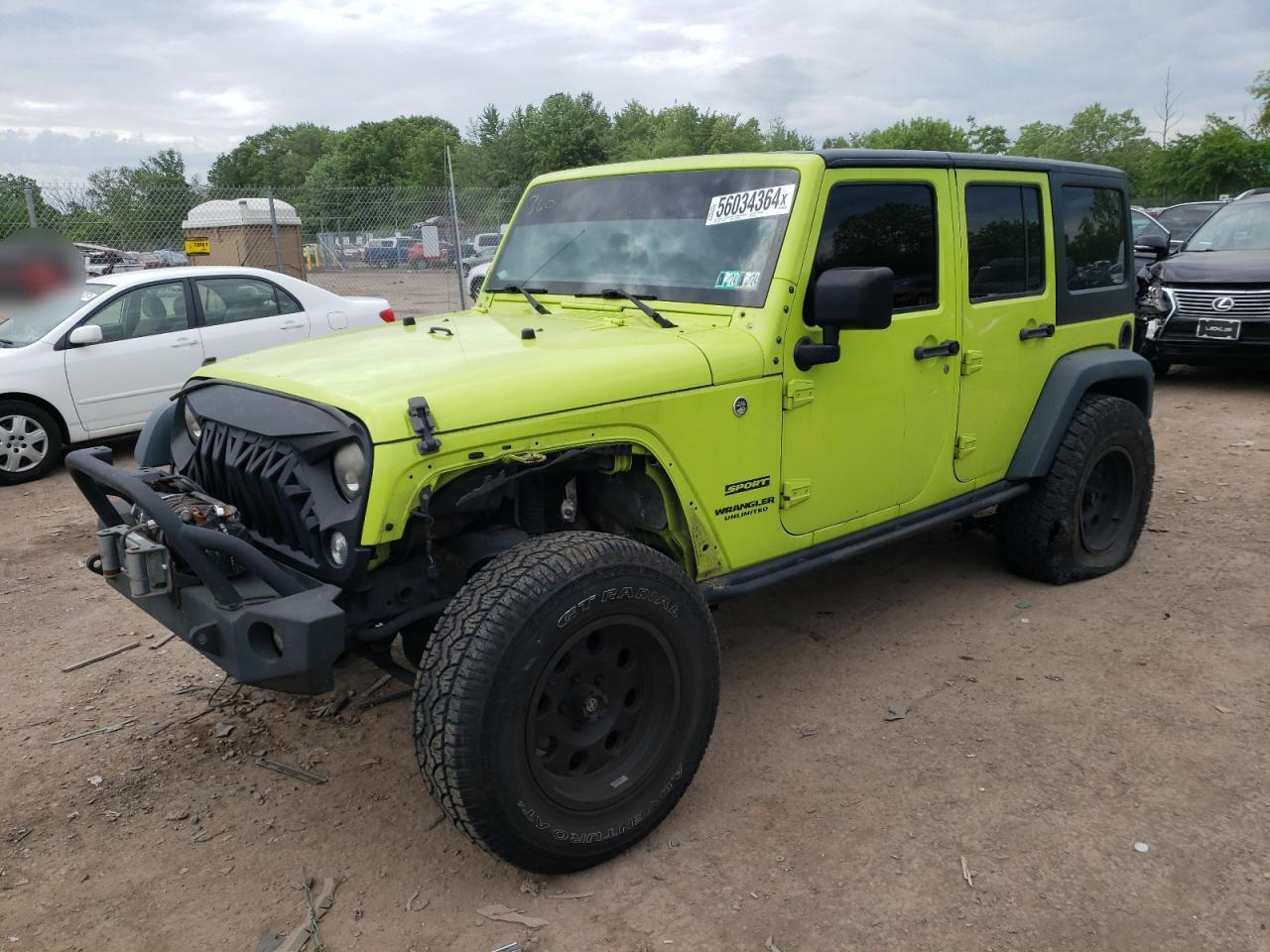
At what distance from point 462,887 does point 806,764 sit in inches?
48.7

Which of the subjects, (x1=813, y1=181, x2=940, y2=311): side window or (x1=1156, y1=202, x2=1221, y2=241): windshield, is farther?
(x1=1156, y1=202, x2=1221, y2=241): windshield

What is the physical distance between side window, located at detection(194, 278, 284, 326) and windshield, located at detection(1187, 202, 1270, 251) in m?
9.21

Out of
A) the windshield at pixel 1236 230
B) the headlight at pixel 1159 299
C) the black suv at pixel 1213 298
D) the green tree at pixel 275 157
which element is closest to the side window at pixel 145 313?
the black suv at pixel 1213 298

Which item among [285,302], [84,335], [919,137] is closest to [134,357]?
[84,335]

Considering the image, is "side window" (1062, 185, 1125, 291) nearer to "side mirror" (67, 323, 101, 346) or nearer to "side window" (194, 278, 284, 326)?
"side window" (194, 278, 284, 326)

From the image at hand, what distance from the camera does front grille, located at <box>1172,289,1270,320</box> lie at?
8.59m

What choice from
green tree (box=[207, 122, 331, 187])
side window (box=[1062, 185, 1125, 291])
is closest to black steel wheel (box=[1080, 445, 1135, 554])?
side window (box=[1062, 185, 1125, 291])

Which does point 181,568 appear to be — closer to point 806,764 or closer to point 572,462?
point 572,462

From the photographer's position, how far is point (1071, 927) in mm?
2492

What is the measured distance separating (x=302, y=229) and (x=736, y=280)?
13.1 meters

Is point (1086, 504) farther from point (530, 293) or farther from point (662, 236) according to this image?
point (530, 293)

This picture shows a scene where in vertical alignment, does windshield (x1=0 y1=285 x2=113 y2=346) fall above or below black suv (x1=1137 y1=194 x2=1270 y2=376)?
above

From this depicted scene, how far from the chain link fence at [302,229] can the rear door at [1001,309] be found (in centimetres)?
746

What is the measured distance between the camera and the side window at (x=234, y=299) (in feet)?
26.0
